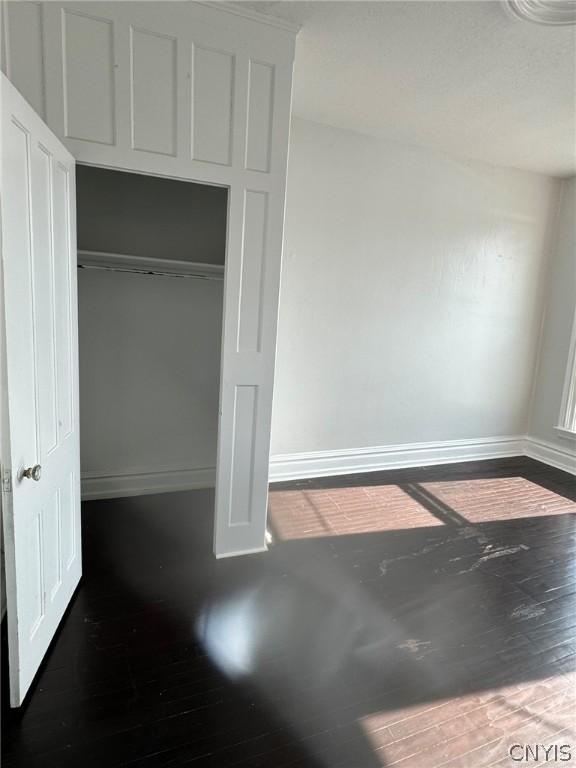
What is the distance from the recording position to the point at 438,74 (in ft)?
8.64

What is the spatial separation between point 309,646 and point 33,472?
1.40m

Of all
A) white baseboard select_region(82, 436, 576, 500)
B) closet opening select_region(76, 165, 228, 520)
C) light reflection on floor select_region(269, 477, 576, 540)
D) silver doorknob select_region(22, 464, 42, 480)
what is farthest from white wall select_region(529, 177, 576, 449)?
silver doorknob select_region(22, 464, 42, 480)

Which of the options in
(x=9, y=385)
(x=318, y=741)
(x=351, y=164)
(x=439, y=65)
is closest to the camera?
(x=9, y=385)

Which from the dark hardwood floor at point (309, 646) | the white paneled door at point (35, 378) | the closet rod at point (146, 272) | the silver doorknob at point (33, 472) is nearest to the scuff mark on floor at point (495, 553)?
the dark hardwood floor at point (309, 646)

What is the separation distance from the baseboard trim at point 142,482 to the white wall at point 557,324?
3.63 m

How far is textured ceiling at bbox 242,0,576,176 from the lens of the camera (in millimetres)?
2145

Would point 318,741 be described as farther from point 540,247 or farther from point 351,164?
point 540,247

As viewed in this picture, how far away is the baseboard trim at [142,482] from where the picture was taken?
10.3 ft

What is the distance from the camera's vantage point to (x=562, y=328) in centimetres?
454

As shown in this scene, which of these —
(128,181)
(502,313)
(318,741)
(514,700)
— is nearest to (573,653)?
(514,700)

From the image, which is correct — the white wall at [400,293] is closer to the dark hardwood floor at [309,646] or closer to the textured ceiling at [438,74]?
the textured ceiling at [438,74]

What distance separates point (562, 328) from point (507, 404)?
0.95m

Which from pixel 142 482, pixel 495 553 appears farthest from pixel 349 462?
pixel 142 482

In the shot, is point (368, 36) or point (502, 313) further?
point (502, 313)
